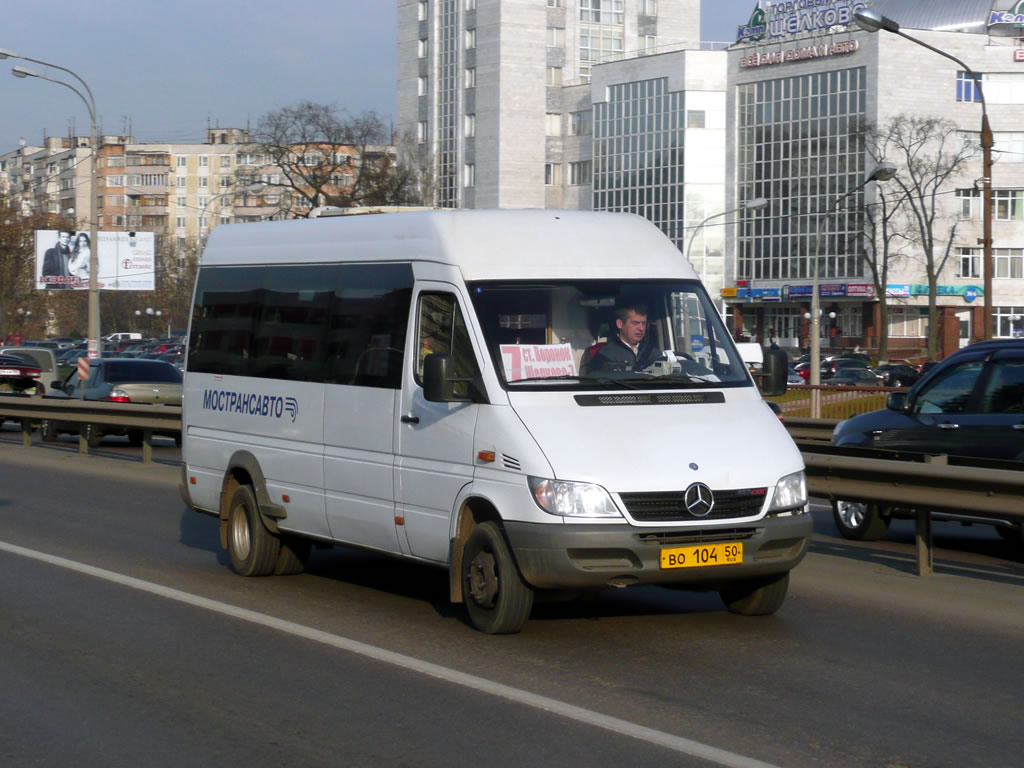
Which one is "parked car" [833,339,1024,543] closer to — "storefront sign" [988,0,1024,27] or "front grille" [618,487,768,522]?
"front grille" [618,487,768,522]

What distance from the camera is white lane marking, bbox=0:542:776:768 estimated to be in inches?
237

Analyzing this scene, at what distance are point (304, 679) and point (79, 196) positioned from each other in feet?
591

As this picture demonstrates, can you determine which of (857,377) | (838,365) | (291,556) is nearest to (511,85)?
(838,365)

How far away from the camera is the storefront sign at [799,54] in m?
91.4

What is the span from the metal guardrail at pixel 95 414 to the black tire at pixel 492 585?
Result: 1254 cm

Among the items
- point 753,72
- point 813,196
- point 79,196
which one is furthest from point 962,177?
point 79,196

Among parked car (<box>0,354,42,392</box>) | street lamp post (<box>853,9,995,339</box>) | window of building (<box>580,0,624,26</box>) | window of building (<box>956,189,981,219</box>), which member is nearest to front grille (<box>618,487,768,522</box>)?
street lamp post (<box>853,9,995,339</box>)

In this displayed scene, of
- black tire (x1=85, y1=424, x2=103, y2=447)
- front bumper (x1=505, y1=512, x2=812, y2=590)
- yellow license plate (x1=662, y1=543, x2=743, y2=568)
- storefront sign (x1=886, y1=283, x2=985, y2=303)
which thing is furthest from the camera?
storefront sign (x1=886, y1=283, x2=985, y2=303)

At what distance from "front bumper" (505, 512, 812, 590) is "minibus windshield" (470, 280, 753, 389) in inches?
36.9

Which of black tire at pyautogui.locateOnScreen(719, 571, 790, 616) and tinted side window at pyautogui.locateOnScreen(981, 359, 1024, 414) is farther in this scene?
tinted side window at pyautogui.locateOnScreen(981, 359, 1024, 414)

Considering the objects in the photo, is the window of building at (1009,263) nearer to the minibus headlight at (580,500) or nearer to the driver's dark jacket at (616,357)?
the driver's dark jacket at (616,357)

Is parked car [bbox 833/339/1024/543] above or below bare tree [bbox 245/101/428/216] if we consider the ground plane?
below

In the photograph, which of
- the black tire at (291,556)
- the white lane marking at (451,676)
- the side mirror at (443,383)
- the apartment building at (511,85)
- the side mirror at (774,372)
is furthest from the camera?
the apartment building at (511,85)

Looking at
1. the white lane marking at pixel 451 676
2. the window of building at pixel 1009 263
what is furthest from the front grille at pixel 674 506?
the window of building at pixel 1009 263
